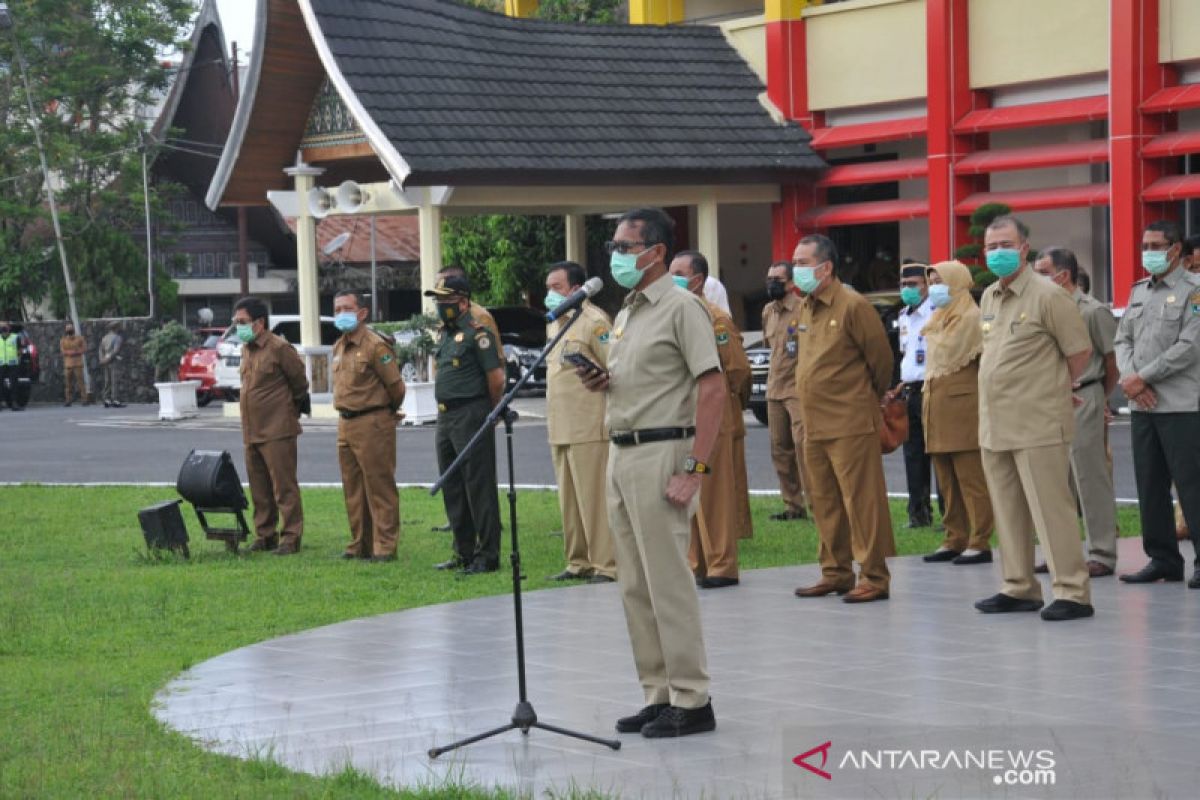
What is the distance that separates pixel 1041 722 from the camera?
26.7ft

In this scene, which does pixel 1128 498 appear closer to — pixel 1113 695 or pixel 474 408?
pixel 474 408

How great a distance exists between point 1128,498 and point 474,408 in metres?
6.30

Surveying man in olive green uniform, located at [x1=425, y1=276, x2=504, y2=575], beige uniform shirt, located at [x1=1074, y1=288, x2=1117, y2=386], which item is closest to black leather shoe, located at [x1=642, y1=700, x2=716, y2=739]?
beige uniform shirt, located at [x1=1074, y1=288, x2=1117, y2=386]

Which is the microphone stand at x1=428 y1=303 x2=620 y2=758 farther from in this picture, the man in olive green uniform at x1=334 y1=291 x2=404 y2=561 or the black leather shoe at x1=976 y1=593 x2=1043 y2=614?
the man in olive green uniform at x1=334 y1=291 x2=404 y2=561

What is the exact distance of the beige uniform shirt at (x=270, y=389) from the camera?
15250 millimetres

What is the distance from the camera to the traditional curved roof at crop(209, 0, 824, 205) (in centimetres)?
2969

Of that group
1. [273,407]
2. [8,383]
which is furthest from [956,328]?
[8,383]

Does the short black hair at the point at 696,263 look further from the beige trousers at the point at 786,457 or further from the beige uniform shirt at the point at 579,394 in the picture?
the beige trousers at the point at 786,457

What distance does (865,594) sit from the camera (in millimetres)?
11688

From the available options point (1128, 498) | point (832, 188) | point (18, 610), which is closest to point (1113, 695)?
point (18, 610)

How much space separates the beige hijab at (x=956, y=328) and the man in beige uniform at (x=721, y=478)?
4.32 ft

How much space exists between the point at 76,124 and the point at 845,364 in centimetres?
4032

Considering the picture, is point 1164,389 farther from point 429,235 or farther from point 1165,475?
point 429,235

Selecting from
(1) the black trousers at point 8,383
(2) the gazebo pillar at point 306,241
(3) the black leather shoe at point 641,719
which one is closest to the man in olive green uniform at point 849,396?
(3) the black leather shoe at point 641,719
